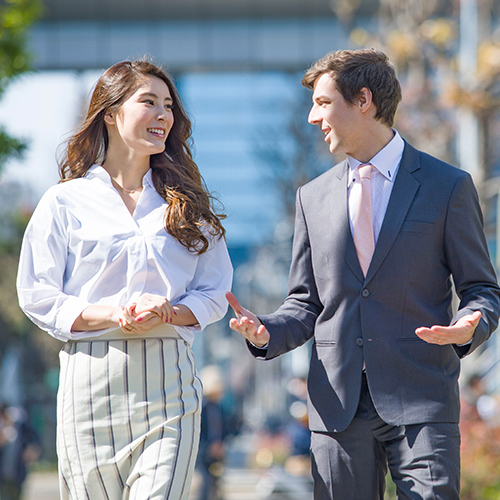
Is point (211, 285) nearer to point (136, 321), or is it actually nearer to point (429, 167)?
point (136, 321)

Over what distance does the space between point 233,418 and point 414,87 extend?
487 cm

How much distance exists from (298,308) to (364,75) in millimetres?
980

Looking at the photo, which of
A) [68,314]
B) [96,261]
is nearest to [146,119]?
[96,261]

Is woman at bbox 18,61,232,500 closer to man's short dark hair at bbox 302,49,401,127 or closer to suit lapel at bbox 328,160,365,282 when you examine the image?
suit lapel at bbox 328,160,365,282

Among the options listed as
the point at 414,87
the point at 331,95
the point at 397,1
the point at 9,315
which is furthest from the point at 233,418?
the point at 9,315

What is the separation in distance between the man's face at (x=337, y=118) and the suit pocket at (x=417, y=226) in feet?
1.33


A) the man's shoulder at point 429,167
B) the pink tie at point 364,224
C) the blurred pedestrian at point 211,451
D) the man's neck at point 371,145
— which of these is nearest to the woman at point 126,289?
the pink tie at point 364,224

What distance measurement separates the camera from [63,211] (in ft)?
11.1

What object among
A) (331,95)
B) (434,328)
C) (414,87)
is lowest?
(434,328)

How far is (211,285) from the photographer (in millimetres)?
3473

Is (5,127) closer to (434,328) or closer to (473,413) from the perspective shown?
(434,328)

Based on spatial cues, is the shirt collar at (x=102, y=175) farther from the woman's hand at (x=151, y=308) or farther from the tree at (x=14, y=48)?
the tree at (x=14, y=48)

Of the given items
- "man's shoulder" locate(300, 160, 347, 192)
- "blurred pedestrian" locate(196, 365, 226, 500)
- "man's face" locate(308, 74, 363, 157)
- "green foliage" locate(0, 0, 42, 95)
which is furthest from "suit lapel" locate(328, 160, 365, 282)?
"blurred pedestrian" locate(196, 365, 226, 500)

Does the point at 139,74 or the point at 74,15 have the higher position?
the point at 74,15
